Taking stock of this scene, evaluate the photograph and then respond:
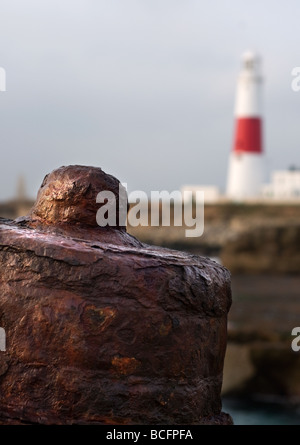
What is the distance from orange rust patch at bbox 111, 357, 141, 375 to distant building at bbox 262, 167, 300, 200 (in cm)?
4342

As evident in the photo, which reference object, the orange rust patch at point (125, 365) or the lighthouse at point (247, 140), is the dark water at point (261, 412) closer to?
the orange rust patch at point (125, 365)

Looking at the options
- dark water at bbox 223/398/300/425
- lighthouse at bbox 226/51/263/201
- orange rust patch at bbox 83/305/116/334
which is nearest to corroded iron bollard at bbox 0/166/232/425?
orange rust patch at bbox 83/305/116/334

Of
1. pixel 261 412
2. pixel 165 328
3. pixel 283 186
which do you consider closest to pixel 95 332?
pixel 165 328

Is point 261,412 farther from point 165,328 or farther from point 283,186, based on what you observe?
point 283,186

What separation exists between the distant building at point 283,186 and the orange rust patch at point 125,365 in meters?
43.4

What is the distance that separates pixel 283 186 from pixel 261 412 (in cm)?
3811

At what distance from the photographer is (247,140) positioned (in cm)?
4094

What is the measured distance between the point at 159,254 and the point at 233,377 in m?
8.58

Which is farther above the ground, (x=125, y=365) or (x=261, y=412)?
(x=125, y=365)

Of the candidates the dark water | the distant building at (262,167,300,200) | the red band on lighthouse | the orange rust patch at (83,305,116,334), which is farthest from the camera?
the distant building at (262,167,300,200)

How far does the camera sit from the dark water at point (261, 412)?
366 inches

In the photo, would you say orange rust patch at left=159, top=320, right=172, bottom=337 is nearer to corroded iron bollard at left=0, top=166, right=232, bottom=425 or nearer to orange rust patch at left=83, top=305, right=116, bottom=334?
corroded iron bollard at left=0, top=166, right=232, bottom=425

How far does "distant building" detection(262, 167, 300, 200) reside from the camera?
151ft

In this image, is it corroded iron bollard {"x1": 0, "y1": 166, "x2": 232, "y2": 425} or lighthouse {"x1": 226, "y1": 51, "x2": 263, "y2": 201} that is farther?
lighthouse {"x1": 226, "y1": 51, "x2": 263, "y2": 201}
